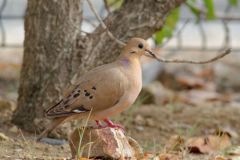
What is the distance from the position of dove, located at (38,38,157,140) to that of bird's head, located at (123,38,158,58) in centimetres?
2

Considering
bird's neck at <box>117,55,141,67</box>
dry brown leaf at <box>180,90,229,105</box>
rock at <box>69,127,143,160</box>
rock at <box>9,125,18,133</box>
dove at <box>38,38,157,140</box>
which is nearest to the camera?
rock at <box>69,127,143,160</box>

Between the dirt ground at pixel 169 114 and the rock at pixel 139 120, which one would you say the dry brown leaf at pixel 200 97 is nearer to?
the dirt ground at pixel 169 114

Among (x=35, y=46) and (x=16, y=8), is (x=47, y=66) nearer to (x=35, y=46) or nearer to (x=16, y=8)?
(x=35, y=46)

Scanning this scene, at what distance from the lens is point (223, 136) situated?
252 inches

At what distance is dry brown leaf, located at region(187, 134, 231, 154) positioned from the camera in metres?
6.18

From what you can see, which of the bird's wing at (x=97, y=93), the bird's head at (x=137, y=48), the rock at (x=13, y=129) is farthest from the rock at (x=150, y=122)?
the bird's wing at (x=97, y=93)

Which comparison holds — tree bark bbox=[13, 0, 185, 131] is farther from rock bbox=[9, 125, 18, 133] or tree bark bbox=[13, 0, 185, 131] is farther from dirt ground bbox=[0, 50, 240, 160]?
dirt ground bbox=[0, 50, 240, 160]

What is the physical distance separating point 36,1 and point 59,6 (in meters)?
0.19

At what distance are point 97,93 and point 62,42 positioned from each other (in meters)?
0.97

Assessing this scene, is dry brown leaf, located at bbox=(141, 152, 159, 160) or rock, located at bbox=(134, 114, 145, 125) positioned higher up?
dry brown leaf, located at bbox=(141, 152, 159, 160)

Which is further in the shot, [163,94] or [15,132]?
[163,94]

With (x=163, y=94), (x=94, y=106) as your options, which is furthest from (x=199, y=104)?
(x=94, y=106)

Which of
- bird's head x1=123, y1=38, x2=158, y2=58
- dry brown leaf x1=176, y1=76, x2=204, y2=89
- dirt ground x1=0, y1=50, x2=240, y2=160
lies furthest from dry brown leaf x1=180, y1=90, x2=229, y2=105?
bird's head x1=123, y1=38, x2=158, y2=58

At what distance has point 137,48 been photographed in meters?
5.75
